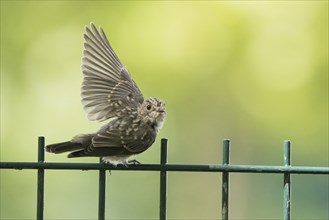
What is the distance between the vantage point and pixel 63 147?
10.4ft

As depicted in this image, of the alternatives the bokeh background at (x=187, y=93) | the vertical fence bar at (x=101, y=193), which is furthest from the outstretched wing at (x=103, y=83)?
the bokeh background at (x=187, y=93)

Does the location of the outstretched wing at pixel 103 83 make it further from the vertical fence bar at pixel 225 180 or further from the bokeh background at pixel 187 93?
the bokeh background at pixel 187 93

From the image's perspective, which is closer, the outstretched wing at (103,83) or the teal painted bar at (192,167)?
the teal painted bar at (192,167)

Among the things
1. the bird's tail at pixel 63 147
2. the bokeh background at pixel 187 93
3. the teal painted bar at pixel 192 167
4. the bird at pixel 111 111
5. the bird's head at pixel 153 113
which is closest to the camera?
the teal painted bar at pixel 192 167

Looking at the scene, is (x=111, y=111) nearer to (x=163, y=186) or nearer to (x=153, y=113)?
(x=153, y=113)

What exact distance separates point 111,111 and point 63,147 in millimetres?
511

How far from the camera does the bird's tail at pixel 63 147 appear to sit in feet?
10.3

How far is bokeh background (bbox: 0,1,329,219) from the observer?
7.83 m

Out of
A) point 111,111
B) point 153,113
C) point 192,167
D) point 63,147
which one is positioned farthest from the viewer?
point 111,111

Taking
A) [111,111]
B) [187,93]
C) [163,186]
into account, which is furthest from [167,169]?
[187,93]

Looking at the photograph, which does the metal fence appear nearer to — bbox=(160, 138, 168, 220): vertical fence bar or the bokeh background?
bbox=(160, 138, 168, 220): vertical fence bar

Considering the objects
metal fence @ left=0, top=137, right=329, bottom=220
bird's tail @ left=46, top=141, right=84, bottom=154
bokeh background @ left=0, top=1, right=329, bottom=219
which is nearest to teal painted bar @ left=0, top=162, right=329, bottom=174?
metal fence @ left=0, top=137, right=329, bottom=220

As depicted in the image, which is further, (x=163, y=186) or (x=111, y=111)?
(x=111, y=111)

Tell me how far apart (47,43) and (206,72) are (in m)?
1.54
